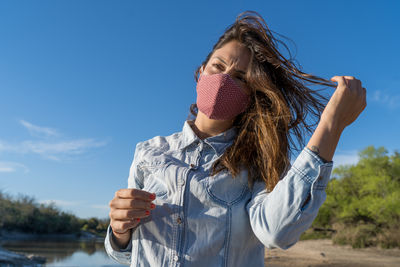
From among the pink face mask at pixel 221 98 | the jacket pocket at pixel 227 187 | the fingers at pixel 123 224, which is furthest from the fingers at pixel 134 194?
the pink face mask at pixel 221 98

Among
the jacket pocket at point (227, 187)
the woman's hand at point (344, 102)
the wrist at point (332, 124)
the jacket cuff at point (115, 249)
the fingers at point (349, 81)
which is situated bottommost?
the jacket cuff at point (115, 249)

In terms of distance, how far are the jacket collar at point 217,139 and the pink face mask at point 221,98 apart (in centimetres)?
8

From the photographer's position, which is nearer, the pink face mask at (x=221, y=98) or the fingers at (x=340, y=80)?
the fingers at (x=340, y=80)

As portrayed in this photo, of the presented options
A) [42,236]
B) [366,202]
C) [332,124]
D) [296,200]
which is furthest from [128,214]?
[42,236]

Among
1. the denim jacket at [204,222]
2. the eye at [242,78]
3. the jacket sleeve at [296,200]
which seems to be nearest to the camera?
the jacket sleeve at [296,200]

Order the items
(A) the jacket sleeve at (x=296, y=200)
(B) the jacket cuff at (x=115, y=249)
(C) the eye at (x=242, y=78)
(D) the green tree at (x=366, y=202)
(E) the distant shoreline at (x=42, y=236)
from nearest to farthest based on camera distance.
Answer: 1. (A) the jacket sleeve at (x=296, y=200)
2. (B) the jacket cuff at (x=115, y=249)
3. (C) the eye at (x=242, y=78)
4. (D) the green tree at (x=366, y=202)
5. (E) the distant shoreline at (x=42, y=236)

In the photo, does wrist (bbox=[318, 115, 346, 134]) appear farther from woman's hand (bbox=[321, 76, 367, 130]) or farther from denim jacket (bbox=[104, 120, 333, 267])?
denim jacket (bbox=[104, 120, 333, 267])

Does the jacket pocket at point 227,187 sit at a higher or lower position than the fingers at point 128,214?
higher

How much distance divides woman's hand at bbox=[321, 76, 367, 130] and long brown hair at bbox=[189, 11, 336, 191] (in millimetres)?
319

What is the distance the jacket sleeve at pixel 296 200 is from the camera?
46.0 inches

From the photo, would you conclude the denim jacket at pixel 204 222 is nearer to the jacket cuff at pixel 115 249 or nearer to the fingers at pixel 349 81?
the jacket cuff at pixel 115 249

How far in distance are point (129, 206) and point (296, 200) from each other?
0.62 m

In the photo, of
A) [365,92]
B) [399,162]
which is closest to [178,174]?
[365,92]

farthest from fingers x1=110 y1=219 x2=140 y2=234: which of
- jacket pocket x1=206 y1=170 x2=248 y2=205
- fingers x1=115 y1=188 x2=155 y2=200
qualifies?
jacket pocket x1=206 y1=170 x2=248 y2=205
